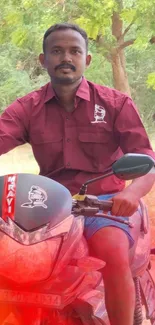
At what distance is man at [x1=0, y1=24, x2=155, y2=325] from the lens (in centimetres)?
223

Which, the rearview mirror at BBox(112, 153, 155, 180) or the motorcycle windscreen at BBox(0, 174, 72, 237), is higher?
the rearview mirror at BBox(112, 153, 155, 180)

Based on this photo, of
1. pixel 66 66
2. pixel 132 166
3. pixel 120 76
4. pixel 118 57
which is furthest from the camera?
pixel 120 76

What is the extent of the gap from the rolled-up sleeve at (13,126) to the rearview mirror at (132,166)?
75 centimetres

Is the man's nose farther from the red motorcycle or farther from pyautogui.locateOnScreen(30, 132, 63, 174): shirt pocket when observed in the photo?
the red motorcycle

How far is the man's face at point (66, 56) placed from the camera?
2205 millimetres

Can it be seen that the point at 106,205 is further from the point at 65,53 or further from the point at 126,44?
the point at 126,44

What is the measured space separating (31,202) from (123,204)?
0.37 m

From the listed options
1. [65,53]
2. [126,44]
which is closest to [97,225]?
[65,53]

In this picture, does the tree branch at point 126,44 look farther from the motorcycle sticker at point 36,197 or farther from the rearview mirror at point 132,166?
the motorcycle sticker at point 36,197

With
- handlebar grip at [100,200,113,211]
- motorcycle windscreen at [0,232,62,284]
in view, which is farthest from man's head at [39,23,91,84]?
motorcycle windscreen at [0,232,62,284]

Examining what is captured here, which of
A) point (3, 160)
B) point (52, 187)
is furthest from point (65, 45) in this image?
point (3, 160)

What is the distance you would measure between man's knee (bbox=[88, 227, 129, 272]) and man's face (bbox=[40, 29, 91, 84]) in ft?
2.24

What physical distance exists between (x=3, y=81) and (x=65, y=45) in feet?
22.6

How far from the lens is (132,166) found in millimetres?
1678
